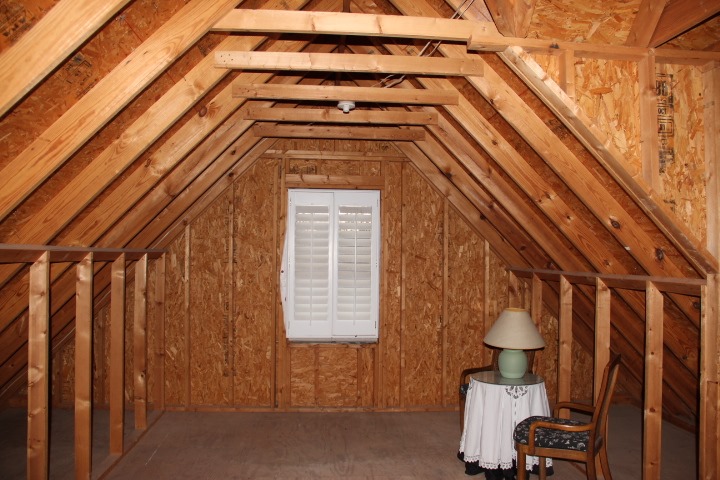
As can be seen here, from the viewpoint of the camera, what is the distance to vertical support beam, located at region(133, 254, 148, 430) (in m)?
4.90

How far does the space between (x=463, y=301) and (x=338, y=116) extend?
95.4 inches

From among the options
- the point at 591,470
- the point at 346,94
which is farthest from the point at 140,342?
the point at 591,470

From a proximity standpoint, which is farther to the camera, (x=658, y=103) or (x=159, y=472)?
(x=159, y=472)

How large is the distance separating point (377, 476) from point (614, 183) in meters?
2.48

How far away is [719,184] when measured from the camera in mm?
2861

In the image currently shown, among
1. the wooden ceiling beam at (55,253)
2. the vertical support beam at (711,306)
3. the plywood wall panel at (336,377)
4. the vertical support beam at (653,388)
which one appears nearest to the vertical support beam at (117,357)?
the wooden ceiling beam at (55,253)

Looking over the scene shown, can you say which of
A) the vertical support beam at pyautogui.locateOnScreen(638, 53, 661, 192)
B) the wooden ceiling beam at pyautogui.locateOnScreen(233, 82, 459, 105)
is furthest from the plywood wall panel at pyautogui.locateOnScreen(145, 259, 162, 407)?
the vertical support beam at pyautogui.locateOnScreen(638, 53, 661, 192)

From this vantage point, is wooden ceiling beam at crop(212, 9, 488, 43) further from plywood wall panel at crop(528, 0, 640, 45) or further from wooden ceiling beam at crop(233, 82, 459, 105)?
wooden ceiling beam at crop(233, 82, 459, 105)

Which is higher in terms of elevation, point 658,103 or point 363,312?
point 658,103

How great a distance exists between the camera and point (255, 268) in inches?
Answer: 225

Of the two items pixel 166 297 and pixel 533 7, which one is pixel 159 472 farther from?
pixel 533 7

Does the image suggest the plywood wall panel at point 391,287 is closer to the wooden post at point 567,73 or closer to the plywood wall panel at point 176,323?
the plywood wall panel at point 176,323

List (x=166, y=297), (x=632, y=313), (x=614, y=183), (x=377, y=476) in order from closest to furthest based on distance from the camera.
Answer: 1. (x=614, y=183)
2. (x=377, y=476)
3. (x=632, y=313)
4. (x=166, y=297)

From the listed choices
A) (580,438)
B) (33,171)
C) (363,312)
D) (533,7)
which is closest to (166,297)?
(363,312)
